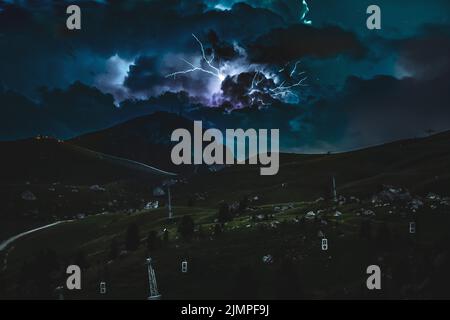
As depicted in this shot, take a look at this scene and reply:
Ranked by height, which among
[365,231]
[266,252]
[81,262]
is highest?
[365,231]

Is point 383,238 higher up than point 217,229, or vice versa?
point 217,229

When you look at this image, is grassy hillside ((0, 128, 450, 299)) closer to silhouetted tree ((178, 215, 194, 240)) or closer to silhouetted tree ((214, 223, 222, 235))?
silhouetted tree ((214, 223, 222, 235))

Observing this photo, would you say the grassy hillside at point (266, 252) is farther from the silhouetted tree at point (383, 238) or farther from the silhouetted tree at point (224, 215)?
the silhouetted tree at point (224, 215)

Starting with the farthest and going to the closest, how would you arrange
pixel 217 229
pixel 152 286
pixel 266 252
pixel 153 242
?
pixel 217 229
pixel 153 242
pixel 266 252
pixel 152 286

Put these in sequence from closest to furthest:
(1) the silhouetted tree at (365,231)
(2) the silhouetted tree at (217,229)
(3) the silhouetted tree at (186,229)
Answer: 1. (1) the silhouetted tree at (365,231)
2. (2) the silhouetted tree at (217,229)
3. (3) the silhouetted tree at (186,229)

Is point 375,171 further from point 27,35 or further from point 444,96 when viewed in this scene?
point 27,35

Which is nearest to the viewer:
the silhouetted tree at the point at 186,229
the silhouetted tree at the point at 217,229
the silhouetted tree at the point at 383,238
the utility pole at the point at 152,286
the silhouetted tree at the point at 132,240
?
the utility pole at the point at 152,286

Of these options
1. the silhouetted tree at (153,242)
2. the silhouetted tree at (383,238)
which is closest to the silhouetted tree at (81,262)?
the silhouetted tree at (153,242)

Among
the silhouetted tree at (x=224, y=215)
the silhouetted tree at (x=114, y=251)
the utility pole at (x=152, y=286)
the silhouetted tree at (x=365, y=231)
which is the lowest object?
the utility pole at (x=152, y=286)

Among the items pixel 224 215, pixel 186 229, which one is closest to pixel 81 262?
pixel 186 229

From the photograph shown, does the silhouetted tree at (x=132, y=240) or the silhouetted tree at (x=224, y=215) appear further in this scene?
the silhouetted tree at (x=224, y=215)

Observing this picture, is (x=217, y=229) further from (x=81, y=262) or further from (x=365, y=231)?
(x=365, y=231)

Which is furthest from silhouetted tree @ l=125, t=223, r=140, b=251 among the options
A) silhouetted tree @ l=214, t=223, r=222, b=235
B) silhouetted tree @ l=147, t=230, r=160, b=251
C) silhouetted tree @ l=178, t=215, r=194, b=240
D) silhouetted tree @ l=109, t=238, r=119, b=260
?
silhouetted tree @ l=214, t=223, r=222, b=235

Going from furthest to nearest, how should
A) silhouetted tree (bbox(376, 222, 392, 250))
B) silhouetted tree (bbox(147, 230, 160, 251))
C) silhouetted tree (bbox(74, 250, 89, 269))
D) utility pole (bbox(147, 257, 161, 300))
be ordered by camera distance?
1. silhouetted tree (bbox(147, 230, 160, 251))
2. silhouetted tree (bbox(74, 250, 89, 269))
3. silhouetted tree (bbox(376, 222, 392, 250))
4. utility pole (bbox(147, 257, 161, 300))
